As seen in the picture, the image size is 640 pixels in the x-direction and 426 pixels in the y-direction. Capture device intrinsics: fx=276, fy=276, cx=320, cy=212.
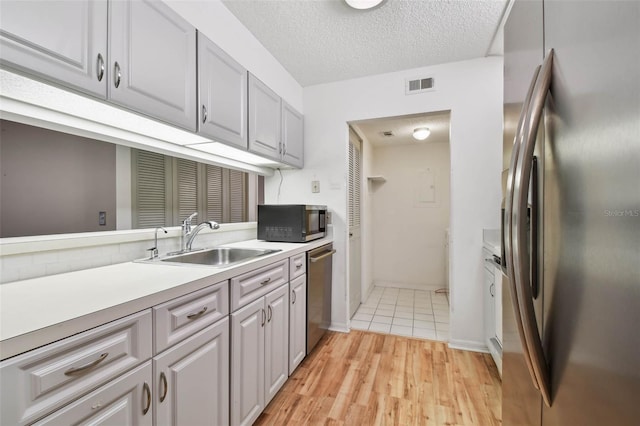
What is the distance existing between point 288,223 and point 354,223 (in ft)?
4.19

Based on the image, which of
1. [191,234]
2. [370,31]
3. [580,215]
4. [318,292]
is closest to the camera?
[580,215]

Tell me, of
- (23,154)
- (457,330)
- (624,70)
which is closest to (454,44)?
(624,70)

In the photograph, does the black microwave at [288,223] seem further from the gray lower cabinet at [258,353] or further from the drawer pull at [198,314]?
the drawer pull at [198,314]

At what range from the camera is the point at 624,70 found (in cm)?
41

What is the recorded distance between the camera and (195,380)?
1.08 m

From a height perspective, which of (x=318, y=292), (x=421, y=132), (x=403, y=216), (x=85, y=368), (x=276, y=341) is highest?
(x=421, y=132)

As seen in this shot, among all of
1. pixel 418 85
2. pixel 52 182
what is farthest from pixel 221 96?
pixel 418 85

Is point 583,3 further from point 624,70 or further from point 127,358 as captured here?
point 127,358

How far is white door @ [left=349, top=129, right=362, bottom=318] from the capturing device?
3.11 meters

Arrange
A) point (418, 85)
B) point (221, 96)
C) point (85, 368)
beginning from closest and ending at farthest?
point (85, 368), point (221, 96), point (418, 85)

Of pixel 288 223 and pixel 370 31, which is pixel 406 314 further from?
pixel 370 31

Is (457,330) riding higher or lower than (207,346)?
lower

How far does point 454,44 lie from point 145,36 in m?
2.16

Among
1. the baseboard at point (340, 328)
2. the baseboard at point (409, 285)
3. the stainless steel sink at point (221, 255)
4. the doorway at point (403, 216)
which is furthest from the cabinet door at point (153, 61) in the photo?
the baseboard at point (409, 285)
